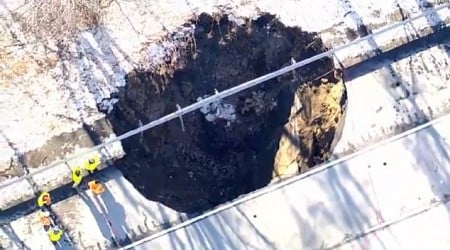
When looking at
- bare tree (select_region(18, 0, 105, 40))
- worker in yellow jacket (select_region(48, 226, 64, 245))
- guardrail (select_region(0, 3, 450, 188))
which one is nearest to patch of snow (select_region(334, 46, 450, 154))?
guardrail (select_region(0, 3, 450, 188))

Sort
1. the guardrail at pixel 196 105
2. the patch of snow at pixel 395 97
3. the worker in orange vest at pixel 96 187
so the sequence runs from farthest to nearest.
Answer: the patch of snow at pixel 395 97
the worker in orange vest at pixel 96 187
the guardrail at pixel 196 105

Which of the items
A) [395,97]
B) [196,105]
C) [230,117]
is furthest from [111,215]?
[395,97]

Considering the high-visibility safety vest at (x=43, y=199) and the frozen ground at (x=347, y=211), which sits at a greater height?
the high-visibility safety vest at (x=43, y=199)

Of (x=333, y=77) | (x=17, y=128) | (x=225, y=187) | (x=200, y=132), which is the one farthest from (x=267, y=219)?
(x=17, y=128)

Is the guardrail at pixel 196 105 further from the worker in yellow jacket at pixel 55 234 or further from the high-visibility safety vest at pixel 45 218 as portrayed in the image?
the worker in yellow jacket at pixel 55 234

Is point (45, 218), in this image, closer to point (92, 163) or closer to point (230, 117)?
point (92, 163)

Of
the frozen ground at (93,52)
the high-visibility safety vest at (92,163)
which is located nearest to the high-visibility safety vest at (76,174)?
the high-visibility safety vest at (92,163)

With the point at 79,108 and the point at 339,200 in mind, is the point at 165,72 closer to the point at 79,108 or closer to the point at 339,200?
→ the point at 79,108
